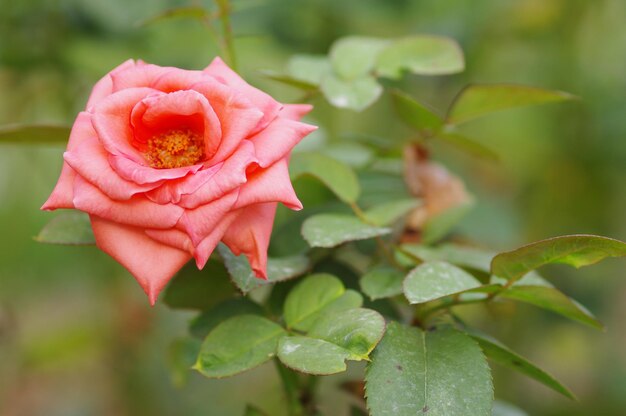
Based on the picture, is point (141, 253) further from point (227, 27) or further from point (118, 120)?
point (227, 27)

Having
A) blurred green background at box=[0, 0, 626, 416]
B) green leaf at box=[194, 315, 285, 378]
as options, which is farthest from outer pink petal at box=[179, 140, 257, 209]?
blurred green background at box=[0, 0, 626, 416]

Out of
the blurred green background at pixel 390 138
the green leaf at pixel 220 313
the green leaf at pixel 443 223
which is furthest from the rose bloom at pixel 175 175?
the blurred green background at pixel 390 138

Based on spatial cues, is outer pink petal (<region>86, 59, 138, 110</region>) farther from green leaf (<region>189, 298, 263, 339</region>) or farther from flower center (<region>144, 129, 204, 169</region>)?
green leaf (<region>189, 298, 263, 339</region>)

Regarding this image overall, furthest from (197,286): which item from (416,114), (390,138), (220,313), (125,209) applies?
(390,138)

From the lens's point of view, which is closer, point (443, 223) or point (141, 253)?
point (141, 253)

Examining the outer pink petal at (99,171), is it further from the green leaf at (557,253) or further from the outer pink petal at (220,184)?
the green leaf at (557,253)

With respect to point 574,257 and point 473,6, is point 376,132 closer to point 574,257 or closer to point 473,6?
point 473,6
